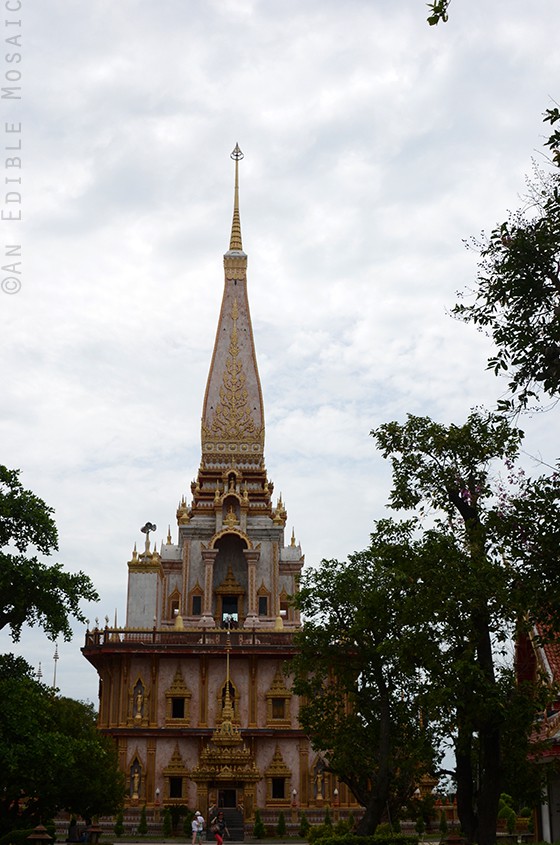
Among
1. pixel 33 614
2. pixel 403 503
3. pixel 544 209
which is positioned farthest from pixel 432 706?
pixel 33 614

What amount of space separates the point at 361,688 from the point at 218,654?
1000 inches

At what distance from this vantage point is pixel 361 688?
30484 millimetres

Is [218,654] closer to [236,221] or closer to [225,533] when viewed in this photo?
[225,533]

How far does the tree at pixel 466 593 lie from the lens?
784 inches

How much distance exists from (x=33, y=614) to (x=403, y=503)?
10786 mm

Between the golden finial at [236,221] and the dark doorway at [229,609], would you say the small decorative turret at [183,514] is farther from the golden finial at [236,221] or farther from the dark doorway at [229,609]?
the golden finial at [236,221]

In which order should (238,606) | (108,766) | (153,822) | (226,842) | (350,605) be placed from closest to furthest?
(350,605) < (108,766) < (226,842) < (153,822) < (238,606)

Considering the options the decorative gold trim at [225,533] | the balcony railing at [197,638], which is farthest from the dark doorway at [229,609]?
the balcony railing at [197,638]

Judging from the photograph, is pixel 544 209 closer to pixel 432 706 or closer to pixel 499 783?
pixel 432 706

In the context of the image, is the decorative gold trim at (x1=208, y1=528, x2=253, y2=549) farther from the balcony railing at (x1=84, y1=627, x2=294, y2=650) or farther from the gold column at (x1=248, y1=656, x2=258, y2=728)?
the gold column at (x1=248, y1=656, x2=258, y2=728)

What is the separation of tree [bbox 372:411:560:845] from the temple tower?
80.1 ft

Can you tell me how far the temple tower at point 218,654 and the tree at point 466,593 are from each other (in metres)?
24.4

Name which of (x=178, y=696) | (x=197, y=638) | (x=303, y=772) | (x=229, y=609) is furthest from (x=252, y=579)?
(x=303, y=772)

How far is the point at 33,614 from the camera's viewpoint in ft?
88.7
